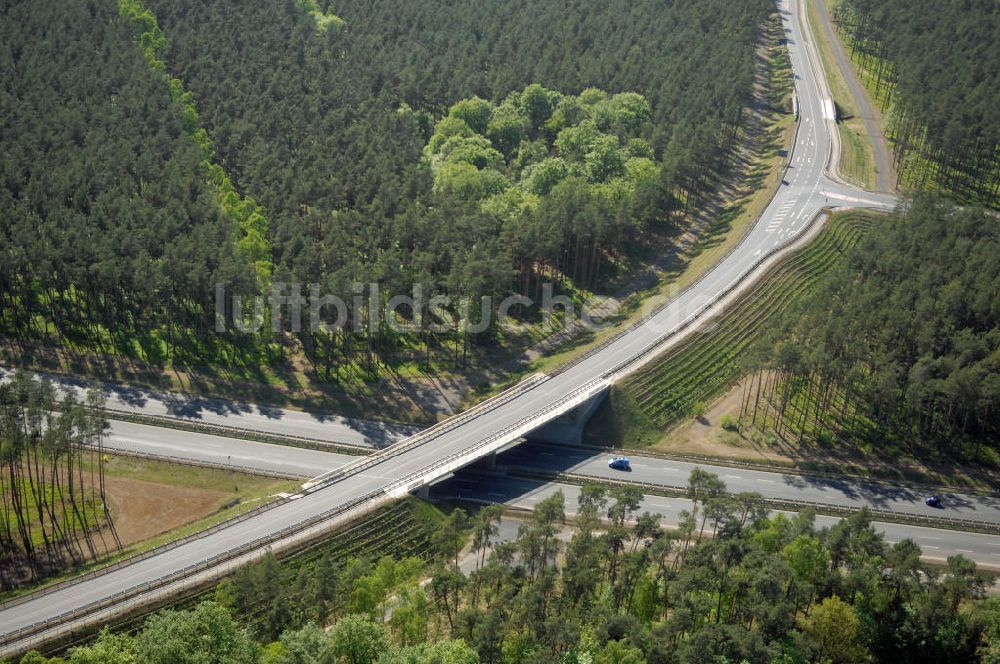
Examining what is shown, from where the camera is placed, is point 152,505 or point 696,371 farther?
point 696,371

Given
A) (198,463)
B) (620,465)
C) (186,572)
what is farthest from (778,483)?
(198,463)

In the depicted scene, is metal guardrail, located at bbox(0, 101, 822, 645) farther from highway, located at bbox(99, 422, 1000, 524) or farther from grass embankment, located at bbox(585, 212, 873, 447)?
highway, located at bbox(99, 422, 1000, 524)

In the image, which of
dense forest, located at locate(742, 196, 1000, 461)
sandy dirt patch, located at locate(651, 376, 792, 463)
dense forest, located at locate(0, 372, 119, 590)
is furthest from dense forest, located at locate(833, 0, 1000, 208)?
dense forest, located at locate(0, 372, 119, 590)

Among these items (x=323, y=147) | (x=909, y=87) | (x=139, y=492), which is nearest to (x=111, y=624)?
(x=139, y=492)

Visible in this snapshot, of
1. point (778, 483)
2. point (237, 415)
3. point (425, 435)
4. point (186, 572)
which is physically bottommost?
point (186, 572)

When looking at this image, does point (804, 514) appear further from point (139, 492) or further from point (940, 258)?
point (139, 492)

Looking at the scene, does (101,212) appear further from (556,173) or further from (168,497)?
(556,173)
